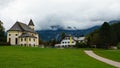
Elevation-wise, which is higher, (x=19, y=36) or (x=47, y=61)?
(x=19, y=36)

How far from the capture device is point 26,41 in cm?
10594

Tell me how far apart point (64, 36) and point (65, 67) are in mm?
139575

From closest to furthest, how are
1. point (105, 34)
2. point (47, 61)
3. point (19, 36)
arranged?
point (47, 61) → point (19, 36) → point (105, 34)

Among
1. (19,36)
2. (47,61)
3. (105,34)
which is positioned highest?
(105,34)

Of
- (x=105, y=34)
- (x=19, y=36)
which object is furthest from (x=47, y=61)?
(x=105, y=34)

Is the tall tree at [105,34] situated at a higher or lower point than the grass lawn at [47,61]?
higher

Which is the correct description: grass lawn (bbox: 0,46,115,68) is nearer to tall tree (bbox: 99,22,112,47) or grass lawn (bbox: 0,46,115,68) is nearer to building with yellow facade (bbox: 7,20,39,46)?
building with yellow facade (bbox: 7,20,39,46)

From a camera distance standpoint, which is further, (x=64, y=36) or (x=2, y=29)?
(x=64, y=36)

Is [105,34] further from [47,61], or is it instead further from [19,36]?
[47,61]

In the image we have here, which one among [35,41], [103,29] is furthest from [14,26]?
[103,29]

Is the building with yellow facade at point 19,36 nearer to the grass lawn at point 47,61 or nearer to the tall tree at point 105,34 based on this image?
the tall tree at point 105,34

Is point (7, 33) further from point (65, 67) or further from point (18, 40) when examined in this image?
point (65, 67)

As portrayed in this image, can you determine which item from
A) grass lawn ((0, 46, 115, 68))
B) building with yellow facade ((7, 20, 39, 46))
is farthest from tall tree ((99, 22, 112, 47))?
grass lawn ((0, 46, 115, 68))

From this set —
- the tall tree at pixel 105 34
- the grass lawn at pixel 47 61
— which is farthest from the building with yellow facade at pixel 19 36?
the grass lawn at pixel 47 61
